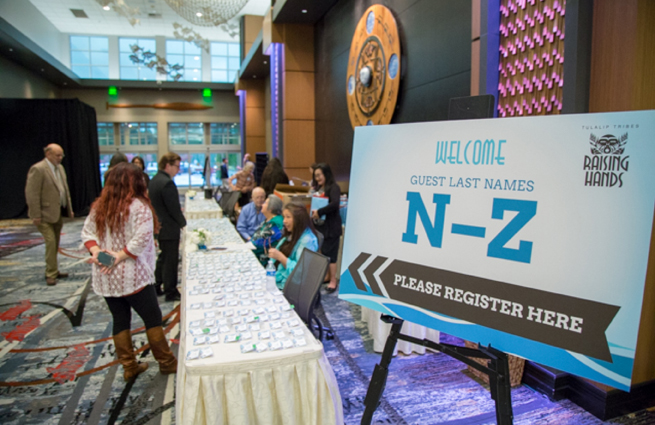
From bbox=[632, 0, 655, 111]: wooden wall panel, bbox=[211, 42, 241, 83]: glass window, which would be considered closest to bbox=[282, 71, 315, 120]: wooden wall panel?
bbox=[632, 0, 655, 111]: wooden wall panel

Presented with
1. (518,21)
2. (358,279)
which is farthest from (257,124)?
(358,279)

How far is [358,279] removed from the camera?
1680mm

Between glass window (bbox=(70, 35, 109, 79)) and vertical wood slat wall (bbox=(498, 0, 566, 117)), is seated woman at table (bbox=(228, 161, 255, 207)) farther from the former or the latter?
glass window (bbox=(70, 35, 109, 79))

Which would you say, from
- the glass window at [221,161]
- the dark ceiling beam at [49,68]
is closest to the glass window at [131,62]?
the dark ceiling beam at [49,68]

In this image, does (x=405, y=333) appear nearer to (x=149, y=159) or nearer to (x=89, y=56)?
(x=149, y=159)

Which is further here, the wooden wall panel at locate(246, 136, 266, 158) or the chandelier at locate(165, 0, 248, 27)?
the wooden wall panel at locate(246, 136, 266, 158)

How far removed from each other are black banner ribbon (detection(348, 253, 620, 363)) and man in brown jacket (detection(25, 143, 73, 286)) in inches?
192

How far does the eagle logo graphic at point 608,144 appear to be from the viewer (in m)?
1.13

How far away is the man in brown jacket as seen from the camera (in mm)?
4938

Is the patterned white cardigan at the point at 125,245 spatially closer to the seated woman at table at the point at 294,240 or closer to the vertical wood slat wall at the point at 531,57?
the seated woman at table at the point at 294,240

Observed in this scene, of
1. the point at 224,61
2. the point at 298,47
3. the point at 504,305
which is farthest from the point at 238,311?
the point at 224,61

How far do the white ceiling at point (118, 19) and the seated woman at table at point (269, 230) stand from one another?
1020cm

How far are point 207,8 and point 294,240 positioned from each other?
7.51 feet

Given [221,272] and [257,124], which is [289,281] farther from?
[257,124]
